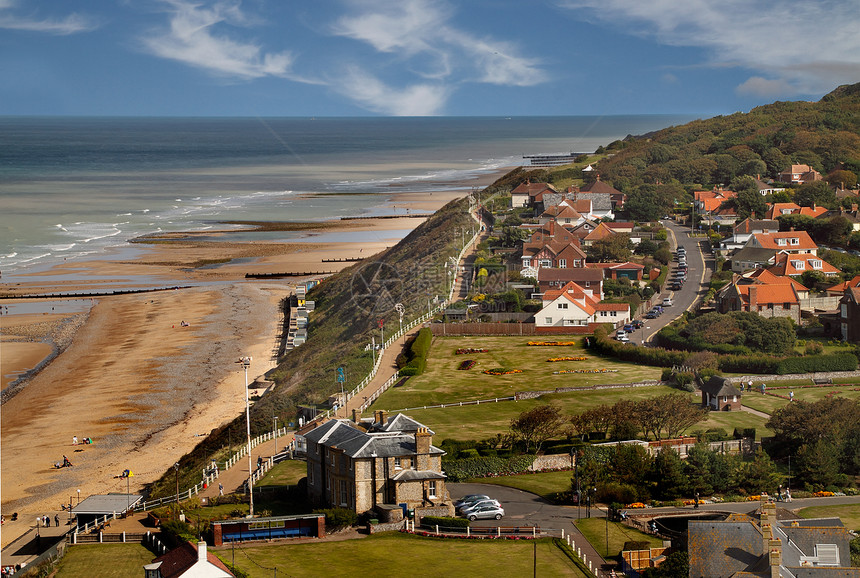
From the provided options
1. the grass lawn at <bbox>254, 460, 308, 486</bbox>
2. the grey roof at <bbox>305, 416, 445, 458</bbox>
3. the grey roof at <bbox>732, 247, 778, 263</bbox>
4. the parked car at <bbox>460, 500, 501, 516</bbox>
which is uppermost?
the grey roof at <bbox>732, 247, 778, 263</bbox>

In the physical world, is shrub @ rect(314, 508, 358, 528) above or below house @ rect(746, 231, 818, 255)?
below

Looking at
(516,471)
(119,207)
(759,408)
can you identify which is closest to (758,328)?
(759,408)

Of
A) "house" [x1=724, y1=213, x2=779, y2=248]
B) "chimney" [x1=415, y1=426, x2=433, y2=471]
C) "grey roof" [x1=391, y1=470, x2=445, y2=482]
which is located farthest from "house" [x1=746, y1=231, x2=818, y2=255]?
"grey roof" [x1=391, y1=470, x2=445, y2=482]

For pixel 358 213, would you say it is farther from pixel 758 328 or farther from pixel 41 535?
pixel 41 535

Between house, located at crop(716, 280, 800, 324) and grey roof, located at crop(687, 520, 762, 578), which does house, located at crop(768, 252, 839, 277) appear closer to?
house, located at crop(716, 280, 800, 324)

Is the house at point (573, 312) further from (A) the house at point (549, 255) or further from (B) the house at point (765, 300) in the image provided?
(A) the house at point (549, 255)

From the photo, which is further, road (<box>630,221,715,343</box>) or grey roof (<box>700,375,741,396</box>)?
road (<box>630,221,715,343</box>)
